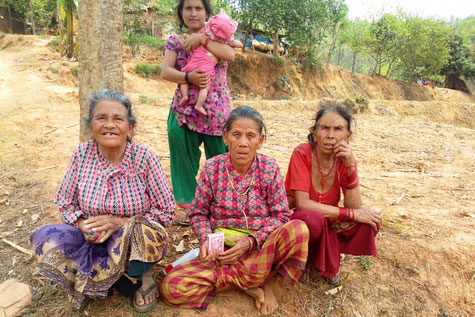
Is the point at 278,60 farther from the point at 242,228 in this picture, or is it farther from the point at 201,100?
the point at 242,228

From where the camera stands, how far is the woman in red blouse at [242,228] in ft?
6.64

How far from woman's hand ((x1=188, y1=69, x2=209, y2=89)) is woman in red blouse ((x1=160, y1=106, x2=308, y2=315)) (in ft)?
2.30

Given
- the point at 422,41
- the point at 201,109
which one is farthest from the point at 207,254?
the point at 422,41

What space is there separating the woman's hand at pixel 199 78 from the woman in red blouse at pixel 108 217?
77 centimetres

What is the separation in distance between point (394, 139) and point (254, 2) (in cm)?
1016

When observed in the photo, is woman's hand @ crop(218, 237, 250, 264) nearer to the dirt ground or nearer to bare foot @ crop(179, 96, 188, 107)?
the dirt ground

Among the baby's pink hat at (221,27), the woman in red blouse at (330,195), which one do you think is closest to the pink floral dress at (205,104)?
the baby's pink hat at (221,27)

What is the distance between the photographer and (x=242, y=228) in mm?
2215

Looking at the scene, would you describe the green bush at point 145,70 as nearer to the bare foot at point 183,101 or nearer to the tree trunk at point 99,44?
the tree trunk at point 99,44

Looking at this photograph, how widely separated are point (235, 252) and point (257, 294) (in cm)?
39

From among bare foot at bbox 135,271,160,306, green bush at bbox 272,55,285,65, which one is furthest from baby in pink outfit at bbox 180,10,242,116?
green bush at bbox 272,55,285,65

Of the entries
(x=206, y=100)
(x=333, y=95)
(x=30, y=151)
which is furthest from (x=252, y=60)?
(x=206, y=100)

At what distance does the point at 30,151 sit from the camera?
4.89 metres

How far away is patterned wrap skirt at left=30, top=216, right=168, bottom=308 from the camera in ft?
5.85
